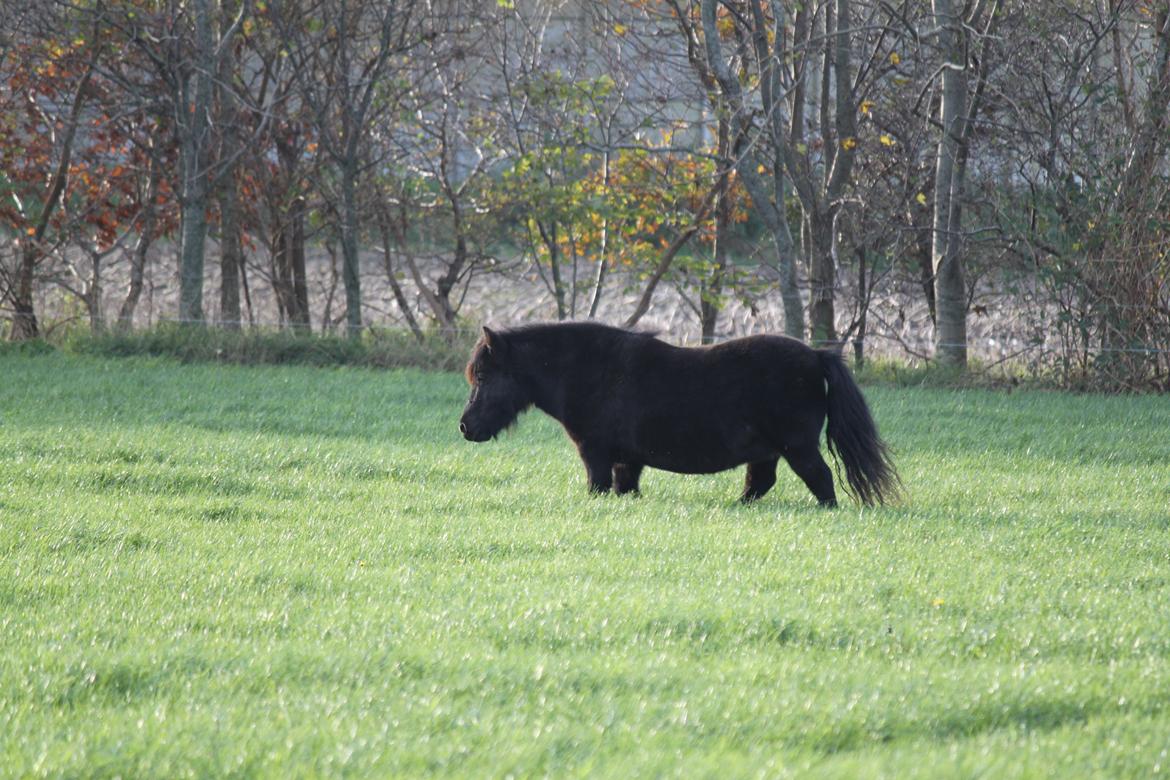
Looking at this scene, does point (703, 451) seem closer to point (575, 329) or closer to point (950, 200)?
point (575, 329)

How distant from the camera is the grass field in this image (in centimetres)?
412

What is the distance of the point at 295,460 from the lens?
10516 mm

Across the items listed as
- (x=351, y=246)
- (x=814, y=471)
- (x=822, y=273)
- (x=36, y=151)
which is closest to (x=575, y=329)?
(x=814, y=471)

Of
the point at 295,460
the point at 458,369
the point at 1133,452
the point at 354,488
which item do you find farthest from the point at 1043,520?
the point at 458,369

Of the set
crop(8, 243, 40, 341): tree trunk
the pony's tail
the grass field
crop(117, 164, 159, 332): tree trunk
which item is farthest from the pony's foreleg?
crop(8, 243, 40, 341): tree trunk

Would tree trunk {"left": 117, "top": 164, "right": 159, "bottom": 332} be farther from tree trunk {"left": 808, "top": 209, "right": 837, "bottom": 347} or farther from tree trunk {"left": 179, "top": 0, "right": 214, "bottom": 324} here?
tree trunk {"left": 808, "top": 209, "right": 837, "bottom": 347}

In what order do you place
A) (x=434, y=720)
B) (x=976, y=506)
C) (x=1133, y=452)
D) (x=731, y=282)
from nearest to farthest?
(x=434, y=720), (x=976, y=506), (x=1133, y=452), (x=731, y=282)

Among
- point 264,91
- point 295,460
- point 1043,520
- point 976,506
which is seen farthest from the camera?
point 264,91

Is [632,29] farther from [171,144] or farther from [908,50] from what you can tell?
[171,144]

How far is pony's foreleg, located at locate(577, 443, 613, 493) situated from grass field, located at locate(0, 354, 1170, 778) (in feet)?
0.46

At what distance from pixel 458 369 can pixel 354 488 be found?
346 inches

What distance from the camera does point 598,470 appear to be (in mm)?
9352

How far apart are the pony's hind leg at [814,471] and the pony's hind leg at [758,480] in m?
0.45

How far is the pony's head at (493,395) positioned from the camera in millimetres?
9797
